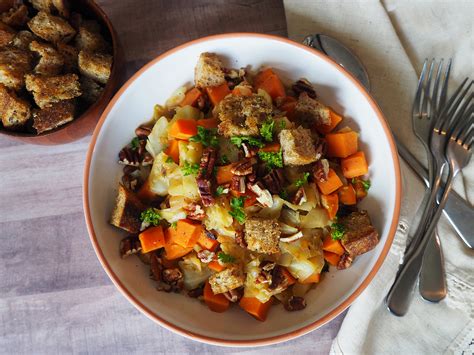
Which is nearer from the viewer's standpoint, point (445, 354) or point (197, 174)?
point (197, 174)

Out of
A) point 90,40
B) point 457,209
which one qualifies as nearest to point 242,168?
point 90,40

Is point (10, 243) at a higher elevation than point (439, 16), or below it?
below

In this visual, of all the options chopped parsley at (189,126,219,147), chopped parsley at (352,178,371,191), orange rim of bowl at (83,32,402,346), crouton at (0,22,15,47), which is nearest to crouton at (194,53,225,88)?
orange rim of bowl at (83,32,402,346)

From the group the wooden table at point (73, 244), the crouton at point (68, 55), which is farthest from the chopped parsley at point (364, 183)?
the crouton at point (68, 55)

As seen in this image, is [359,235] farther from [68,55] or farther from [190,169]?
[68,55]

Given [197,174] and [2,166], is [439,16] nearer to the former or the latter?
[197,174]

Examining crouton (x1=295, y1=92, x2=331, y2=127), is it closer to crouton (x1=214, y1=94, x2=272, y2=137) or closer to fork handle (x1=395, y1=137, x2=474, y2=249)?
crouton (x1=214, y1=94, x2=272, y2=137)

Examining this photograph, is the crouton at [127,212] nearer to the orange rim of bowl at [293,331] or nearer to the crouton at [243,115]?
the orange rim of bowl at [293,331]

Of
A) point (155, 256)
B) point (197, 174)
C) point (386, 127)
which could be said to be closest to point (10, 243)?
point (155, 256)
